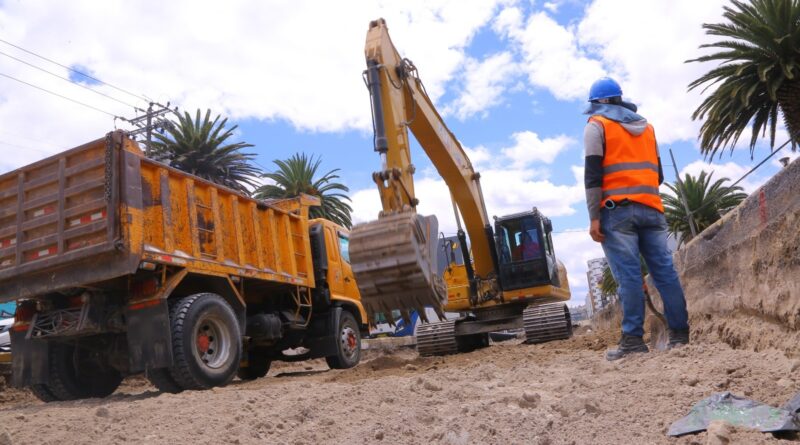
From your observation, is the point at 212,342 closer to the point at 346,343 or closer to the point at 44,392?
the point at 44,392

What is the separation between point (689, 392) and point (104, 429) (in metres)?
3.15

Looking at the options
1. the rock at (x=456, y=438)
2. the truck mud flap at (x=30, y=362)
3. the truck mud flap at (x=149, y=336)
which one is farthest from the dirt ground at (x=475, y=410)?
the truck mud flap at (x=30, y=362)

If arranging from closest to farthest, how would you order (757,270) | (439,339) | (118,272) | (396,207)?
1. (757,270)
2. (396,207)
3. (118,272)
4. (439,339)

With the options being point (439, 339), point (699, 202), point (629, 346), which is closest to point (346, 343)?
point (439, 339)

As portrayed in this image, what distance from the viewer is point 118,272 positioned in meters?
6.31

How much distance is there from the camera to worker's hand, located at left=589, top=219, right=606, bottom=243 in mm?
4848

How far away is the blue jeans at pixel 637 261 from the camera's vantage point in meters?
4.73

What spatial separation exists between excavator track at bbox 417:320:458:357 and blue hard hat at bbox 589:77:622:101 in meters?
6.20

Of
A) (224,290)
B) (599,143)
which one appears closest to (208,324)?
(224,290)

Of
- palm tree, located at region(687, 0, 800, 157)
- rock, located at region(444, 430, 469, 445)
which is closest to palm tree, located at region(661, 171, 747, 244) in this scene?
palm tree, located at region(687, 0, 800, 157)

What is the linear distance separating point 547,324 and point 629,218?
5.99 metres

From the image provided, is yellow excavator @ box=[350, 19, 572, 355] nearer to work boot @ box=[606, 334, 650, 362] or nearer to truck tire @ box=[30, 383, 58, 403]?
work boot @ box=[606, 334, 650, 362]

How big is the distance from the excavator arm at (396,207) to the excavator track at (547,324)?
369cm

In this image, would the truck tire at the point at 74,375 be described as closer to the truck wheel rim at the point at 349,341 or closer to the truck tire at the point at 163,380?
the truck tire at the point at 163,380
